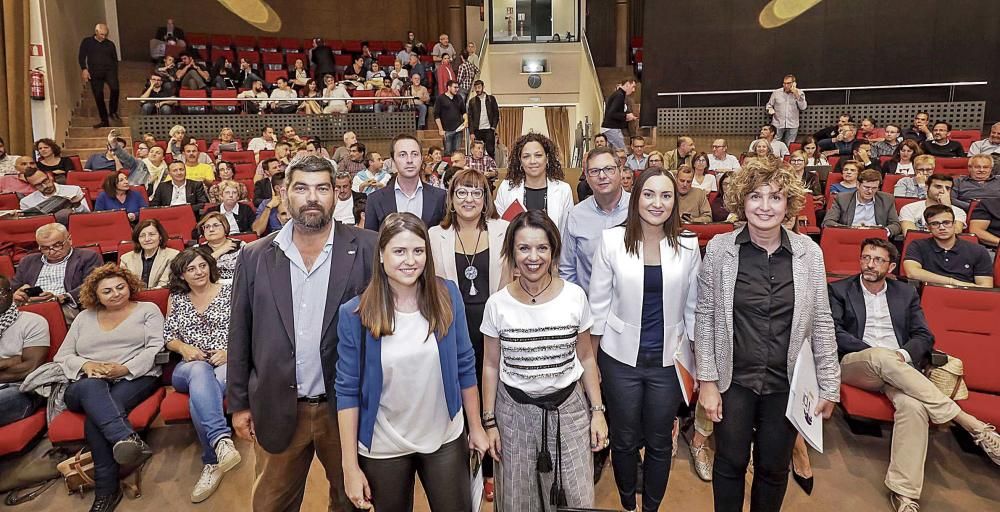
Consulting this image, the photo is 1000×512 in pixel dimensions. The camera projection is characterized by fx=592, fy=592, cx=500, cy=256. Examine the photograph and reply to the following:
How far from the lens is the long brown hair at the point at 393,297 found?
1.65 meters

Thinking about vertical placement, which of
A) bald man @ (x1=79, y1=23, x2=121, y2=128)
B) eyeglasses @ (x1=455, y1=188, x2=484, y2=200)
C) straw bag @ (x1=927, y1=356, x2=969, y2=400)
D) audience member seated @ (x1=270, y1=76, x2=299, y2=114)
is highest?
bald man @ (x1=79, y1=23, x2=121, y2=128)

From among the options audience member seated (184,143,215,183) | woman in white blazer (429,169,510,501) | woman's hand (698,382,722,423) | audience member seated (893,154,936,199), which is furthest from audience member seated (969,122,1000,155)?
audience member seated (184,143,215,183)

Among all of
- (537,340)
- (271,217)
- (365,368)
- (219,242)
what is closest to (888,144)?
(271,217)

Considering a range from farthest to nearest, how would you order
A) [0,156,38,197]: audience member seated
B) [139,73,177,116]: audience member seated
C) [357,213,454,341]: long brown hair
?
[139,73,177,116]: audience member seated < [0,156,38,197]: audience member seated < [357,213,454,341]: long brown hair

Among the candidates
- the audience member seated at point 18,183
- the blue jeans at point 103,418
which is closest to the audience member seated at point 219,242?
the blue jeans at point 103,418

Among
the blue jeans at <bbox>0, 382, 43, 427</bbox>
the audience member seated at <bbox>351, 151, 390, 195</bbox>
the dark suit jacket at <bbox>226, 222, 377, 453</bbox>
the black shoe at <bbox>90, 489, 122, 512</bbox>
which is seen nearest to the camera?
the dark suit jacket at <bbox>226, 222, 377, 453</bbox>

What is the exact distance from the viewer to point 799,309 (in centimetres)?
188

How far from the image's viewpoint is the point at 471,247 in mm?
2486

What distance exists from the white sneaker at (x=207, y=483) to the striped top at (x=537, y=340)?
5.61 feet

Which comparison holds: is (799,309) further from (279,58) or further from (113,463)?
(279,58)

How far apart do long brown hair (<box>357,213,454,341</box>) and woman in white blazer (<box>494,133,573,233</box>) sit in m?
1.19

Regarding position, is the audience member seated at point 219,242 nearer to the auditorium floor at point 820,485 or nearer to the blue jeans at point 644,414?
the auditorium floor at point 820,485

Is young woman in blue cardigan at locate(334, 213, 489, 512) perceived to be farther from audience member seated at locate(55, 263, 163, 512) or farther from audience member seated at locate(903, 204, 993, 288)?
audience member seated at locate(903, 204, 993, 288)

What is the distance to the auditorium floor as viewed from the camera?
263 cm
